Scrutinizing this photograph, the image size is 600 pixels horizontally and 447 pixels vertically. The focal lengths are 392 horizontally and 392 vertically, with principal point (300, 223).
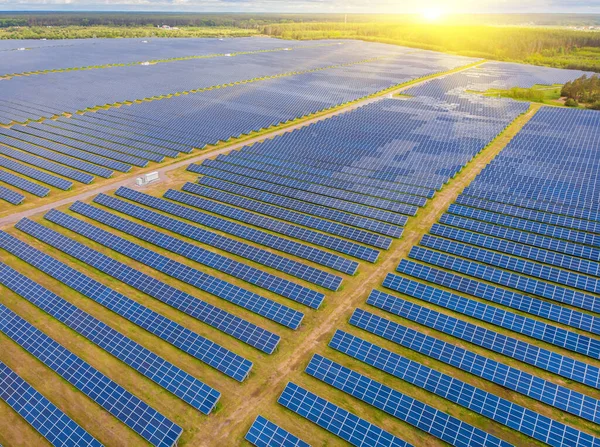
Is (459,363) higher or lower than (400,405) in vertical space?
higher

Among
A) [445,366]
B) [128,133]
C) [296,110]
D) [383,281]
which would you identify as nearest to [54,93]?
[128,133]

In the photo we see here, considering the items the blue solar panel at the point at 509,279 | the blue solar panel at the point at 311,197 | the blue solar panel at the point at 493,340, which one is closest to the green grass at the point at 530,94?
the blue solar panel at the point at 311,197

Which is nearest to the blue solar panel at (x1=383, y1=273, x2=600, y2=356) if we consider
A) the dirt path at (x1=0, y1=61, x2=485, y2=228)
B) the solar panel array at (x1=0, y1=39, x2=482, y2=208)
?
the dirt path at (x1=0, y1=61, x2=485, y2=228)

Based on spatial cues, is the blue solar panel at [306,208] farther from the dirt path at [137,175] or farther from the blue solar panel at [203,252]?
the dirt path at [137,175]

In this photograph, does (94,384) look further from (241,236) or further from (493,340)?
(493,340)

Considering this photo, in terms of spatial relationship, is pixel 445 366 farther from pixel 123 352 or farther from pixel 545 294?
pixel 123 352

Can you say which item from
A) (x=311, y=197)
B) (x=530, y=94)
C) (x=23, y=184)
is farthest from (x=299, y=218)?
(x=530, y=94)
